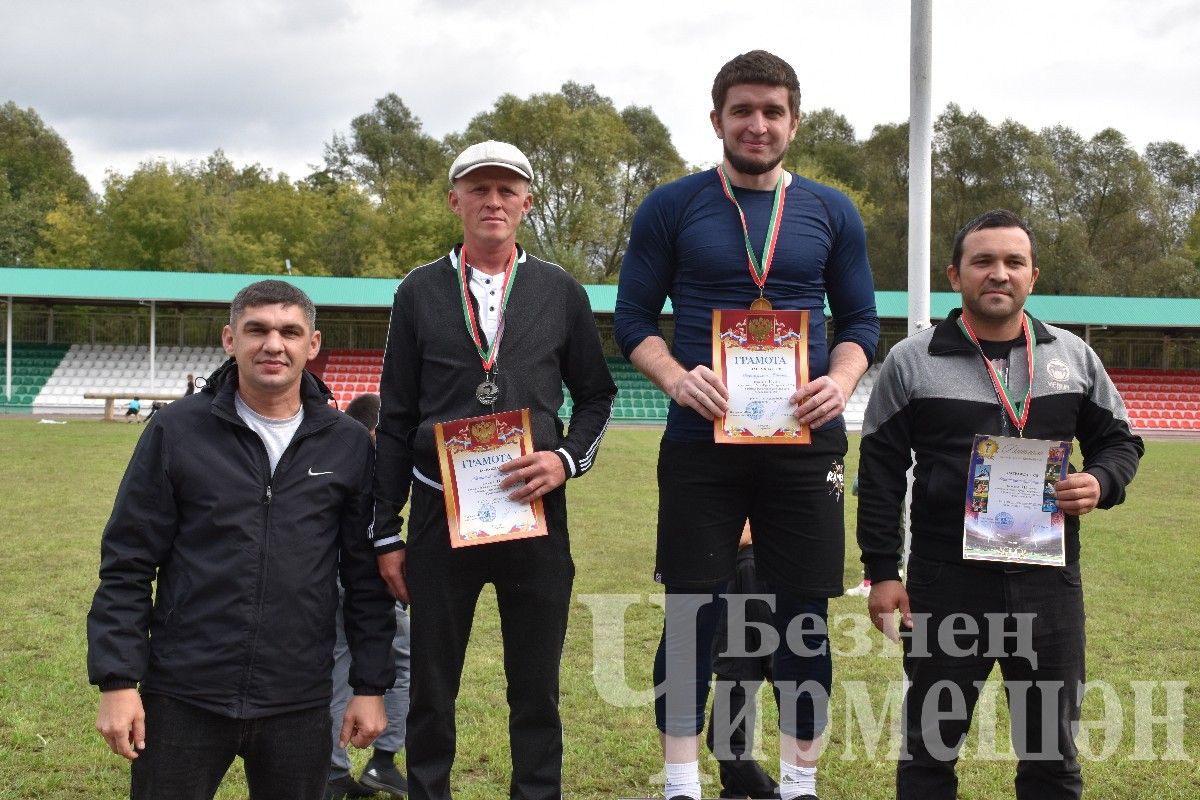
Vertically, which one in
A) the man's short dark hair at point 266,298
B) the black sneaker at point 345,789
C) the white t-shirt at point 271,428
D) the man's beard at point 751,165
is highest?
the man's beard at point 751,165

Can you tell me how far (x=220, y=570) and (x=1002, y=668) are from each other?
92.6 inches

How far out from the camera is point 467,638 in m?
3.17

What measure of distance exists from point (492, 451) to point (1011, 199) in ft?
172

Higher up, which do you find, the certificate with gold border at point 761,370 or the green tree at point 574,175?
the green tree at point 574,175

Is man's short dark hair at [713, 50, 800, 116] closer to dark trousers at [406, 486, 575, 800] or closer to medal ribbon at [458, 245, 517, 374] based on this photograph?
medal ribbon at [458, 245, 517, 374]

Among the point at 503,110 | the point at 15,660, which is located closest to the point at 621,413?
the point at 503,110

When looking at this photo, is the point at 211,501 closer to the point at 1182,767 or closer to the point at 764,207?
the point at 764,207

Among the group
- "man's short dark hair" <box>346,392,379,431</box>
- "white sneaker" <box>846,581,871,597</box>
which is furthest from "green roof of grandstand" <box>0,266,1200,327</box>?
"man's short dark hair" <box>346,392,379,431</box>

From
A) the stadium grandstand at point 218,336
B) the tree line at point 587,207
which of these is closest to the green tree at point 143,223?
the tree line at point 587,207

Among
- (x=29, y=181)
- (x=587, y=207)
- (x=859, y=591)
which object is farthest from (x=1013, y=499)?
(x=29, y=181)

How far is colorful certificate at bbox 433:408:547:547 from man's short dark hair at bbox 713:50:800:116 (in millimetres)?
1242

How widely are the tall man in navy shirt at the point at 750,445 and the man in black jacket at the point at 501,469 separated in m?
0.36

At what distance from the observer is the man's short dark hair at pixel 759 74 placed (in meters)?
3.17

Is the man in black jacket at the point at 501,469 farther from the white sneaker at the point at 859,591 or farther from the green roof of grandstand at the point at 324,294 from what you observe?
the green roof of grandstand at the point at 324,294
